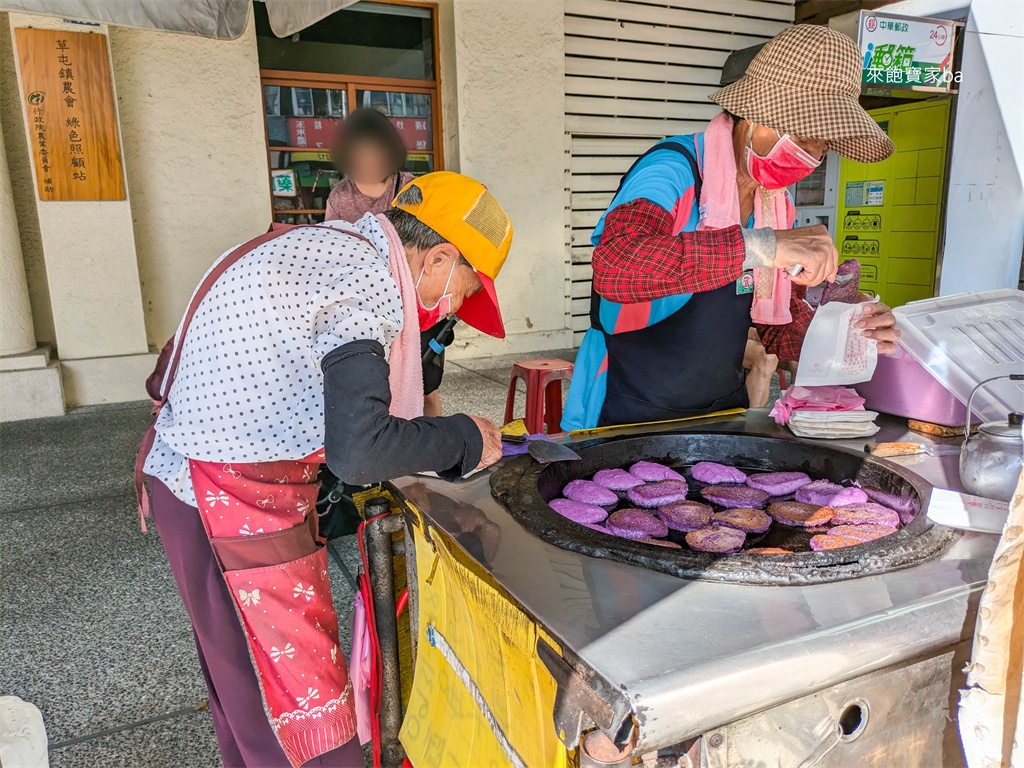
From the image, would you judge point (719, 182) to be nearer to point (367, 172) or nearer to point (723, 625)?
point (723, 625)

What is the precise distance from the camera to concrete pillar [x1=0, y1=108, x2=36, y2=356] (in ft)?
18.4

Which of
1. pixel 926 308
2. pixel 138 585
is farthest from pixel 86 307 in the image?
pixel 926 308

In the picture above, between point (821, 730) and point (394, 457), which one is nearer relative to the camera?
point (821, 730)

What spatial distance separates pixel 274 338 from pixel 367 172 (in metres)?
2.46

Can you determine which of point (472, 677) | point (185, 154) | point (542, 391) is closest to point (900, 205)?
point (542, 391)

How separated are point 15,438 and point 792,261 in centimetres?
573

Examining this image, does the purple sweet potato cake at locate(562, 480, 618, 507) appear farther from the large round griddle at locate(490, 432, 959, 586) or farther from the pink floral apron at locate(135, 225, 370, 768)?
the pink floral apron at locate(135, 225, 370, 768)

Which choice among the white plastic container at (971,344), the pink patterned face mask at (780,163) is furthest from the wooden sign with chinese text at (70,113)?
the white plastic container at (971,344)

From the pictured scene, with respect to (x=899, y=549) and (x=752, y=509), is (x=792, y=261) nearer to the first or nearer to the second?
(x=752, y=509)

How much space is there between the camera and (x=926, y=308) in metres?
2.20

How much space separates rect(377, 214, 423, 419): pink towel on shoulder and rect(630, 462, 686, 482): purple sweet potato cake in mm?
623

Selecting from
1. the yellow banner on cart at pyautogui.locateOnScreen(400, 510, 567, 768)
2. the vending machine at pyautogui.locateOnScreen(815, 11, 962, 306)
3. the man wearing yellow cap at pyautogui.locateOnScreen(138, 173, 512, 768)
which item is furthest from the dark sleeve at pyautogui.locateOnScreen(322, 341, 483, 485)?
the vending machine at pyautogui.locateOnScreen(815, 11, 962, 306)

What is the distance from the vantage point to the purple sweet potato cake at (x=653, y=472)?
1.88 metres

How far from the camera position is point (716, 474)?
75.7 inches
